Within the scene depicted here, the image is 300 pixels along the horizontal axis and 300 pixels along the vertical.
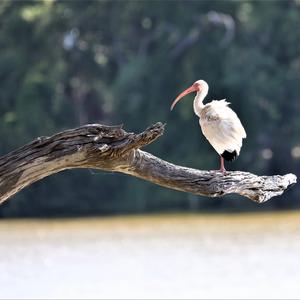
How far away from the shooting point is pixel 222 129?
958 cm

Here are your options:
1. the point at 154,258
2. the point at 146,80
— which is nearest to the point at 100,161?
the point at 154,258

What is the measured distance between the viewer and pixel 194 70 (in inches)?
1502

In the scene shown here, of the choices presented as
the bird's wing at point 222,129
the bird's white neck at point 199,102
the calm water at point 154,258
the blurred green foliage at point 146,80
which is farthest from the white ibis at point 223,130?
the blurred green foliage at point 146,80

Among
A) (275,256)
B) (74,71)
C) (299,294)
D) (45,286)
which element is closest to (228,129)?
(299,294)

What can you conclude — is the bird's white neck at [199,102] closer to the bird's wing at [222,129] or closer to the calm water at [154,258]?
the bird's wing at [222,129]

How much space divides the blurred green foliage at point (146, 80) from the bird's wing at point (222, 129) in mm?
23928

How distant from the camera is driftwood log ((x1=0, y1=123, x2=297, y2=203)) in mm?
6816

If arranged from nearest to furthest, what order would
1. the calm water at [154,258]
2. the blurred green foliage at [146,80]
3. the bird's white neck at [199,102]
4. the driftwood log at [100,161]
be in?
the driftwood log at [100,161] → the bird's white neck at [199,102] → the calm water at [154,258] → the blurred green foliage at [146,80]

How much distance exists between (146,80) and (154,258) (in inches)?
695

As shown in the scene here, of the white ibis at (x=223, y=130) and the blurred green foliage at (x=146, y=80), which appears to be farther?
the blurred green foliage at (x=146, y=80)

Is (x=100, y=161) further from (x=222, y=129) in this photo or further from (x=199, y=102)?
(x=199, y=102)

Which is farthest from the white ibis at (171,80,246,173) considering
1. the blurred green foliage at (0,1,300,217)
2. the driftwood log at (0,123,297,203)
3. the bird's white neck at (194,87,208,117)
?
the blurred green foliage at (0,1,300,217)

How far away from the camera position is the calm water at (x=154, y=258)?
60.2ft

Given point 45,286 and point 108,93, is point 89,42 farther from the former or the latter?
point 45,286
